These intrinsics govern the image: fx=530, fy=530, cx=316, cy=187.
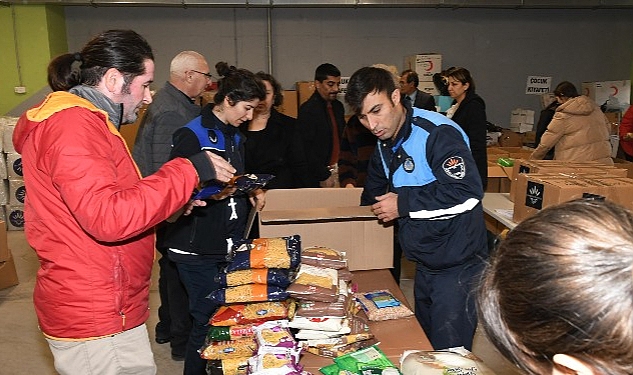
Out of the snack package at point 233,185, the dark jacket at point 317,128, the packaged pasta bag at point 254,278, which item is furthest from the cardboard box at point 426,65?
the packaged pasta bag at point 254,278

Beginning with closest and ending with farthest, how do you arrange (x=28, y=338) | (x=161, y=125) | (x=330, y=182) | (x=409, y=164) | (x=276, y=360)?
(x=276, y=360)
(x=409, y=164)
(x=161, y=125)
(x=28, y=338)
(x=330, y=182)

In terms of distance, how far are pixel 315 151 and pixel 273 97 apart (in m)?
0.77

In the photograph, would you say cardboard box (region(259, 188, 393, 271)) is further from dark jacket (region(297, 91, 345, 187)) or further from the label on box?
dark jacket (region(297, 91, 345, 187))

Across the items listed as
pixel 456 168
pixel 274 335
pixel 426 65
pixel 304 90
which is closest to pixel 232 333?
pixel 274 335

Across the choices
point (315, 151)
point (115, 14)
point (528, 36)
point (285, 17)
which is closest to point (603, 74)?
point (528, 36)

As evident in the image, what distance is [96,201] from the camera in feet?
4.12

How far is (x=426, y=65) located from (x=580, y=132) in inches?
111

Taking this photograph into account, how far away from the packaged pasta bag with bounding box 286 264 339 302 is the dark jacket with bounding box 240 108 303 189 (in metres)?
1.28

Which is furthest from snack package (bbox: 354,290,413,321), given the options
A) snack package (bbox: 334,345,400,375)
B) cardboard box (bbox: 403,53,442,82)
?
cardboard box (bbox: 403,53,442,82)

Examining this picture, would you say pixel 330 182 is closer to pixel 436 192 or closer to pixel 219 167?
pixel 436 192

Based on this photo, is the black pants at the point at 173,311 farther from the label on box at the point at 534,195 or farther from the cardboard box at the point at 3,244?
the label on box at the point at 534,195

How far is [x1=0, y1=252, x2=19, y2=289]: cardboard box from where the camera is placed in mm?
4031

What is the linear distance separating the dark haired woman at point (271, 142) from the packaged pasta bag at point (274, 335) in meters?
1.42

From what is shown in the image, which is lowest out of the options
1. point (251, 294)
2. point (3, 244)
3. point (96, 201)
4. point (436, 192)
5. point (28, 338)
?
point (28, 338)
